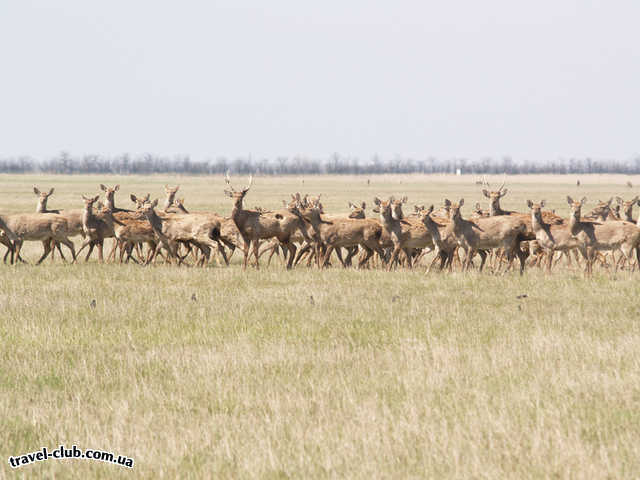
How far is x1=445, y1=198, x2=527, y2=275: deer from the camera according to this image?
61.3ft

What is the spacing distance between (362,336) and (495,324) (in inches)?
80.9

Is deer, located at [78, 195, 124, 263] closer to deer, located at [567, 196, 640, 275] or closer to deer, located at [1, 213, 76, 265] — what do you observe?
deer, located at [1, 213, 76, 265]

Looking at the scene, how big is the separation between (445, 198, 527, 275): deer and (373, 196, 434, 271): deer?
1.23 metres

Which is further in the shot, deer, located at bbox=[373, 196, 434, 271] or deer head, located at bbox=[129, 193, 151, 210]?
deer head, located at bbox=[129, 193, 151, 210]

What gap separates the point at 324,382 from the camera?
7.83 metres

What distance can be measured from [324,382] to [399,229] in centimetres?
1215

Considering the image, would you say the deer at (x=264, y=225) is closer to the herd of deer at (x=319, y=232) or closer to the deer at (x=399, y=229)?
the herd of deer at (x=319, y=232)

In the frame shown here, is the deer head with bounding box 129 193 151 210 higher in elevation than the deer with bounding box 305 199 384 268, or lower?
higher

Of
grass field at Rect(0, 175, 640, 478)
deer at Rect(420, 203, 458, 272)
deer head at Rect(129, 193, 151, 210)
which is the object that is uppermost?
deer head at Rect(129, 193, 151, 210)

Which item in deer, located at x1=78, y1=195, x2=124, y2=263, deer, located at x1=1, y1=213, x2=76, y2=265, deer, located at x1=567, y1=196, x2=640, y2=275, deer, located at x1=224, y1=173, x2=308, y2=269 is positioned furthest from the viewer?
deer, located at x1=78, y1=195, x2=124, y2=263

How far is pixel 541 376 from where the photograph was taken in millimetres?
8094

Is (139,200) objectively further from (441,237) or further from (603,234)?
(603,234)

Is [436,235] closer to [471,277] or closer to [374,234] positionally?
[374,234]

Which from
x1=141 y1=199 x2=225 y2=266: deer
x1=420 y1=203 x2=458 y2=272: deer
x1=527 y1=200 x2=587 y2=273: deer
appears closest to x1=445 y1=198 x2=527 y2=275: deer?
x1=420 y1=203 x2=458 y2=272: deer
